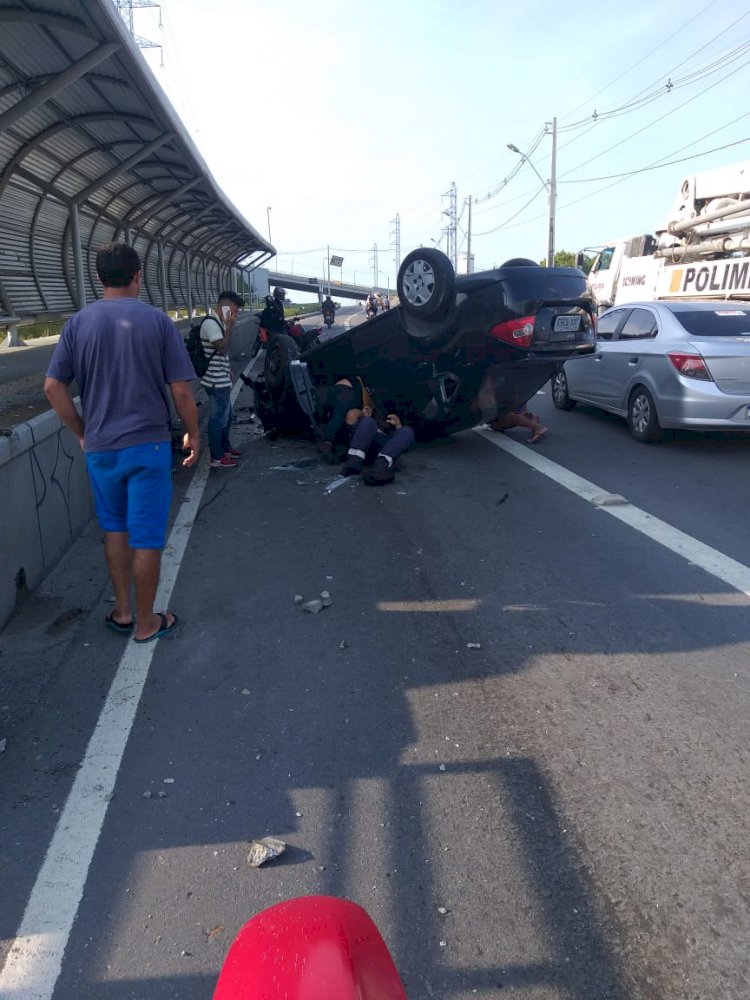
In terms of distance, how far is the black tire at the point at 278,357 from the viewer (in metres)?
9.62

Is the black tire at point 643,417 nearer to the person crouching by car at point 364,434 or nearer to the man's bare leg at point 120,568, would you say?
the person crouching by car at point 364,434

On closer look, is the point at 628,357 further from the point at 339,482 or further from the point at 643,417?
the point at 339,482

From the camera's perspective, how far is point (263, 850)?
2.69 m

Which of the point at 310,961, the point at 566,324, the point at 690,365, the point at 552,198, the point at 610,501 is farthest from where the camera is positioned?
the point at 552,198

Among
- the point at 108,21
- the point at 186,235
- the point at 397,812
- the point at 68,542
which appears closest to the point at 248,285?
the point at 186,235

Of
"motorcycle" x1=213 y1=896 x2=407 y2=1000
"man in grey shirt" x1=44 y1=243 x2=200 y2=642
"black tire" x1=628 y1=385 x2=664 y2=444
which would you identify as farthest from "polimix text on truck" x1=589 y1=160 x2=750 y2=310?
"motorcycle" x1=213 y1=896 x2=407 y2=1000

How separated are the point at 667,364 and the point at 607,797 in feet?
22.4

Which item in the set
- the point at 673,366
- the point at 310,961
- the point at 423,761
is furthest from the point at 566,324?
the point at 310,961

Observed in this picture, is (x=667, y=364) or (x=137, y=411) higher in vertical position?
(x=137, y=411)

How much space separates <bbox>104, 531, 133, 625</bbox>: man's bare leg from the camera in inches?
168

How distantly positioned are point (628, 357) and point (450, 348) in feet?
9.43

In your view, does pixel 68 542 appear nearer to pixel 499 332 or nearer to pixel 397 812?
pixel 397 812

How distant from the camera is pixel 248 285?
47.5 m

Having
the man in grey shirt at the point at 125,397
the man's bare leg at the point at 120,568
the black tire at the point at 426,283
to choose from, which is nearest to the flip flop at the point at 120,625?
the man's bare leg at the point at 120,568
